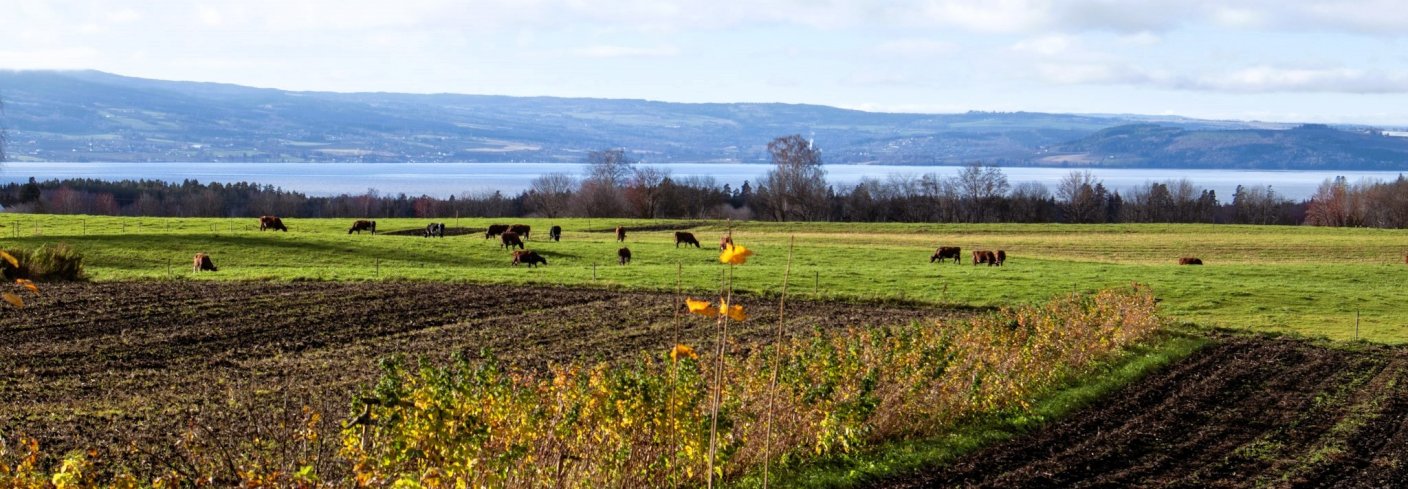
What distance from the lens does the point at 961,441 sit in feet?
45.0

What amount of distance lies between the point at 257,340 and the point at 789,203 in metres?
90.2

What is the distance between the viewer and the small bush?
32.8 metres

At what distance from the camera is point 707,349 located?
69.6ft

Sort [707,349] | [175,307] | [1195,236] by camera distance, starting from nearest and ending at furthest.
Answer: [707,349], [175,307], [1195,236]

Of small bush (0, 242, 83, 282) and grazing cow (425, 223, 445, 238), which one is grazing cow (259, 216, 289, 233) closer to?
grazing cow (425, 223, 445, 238)

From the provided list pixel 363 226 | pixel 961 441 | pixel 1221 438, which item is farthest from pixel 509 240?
pixel 1221 438

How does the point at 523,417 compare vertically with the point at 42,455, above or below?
above

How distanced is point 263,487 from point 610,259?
1585 inches

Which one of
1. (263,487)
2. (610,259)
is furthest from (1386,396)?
(610,259)

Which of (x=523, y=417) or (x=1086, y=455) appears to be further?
(x=1086, y=455)

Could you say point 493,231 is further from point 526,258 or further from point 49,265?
point 49,265

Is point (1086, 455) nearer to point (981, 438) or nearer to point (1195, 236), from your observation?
point (981, 438)

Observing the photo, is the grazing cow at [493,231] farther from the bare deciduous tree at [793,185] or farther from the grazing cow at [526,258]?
the bare deciduous tree at [793,185]

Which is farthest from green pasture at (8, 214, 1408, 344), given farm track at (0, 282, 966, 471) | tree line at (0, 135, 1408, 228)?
tree line at (0, 135, 1408, 228)
